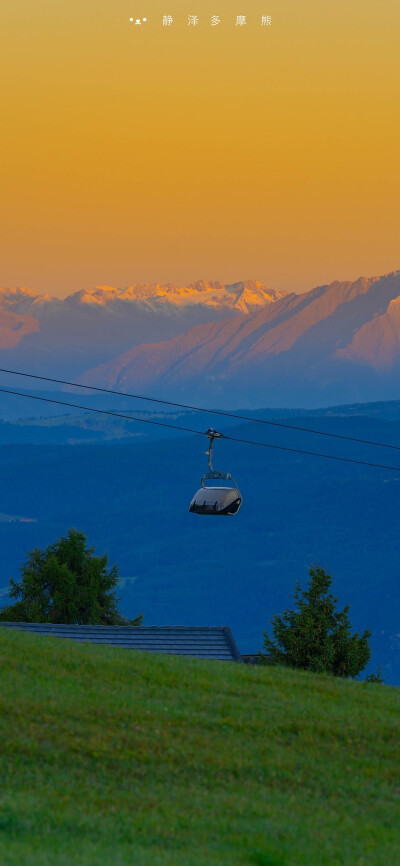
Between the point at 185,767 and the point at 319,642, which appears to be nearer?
the point at 185,767

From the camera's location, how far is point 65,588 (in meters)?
61.1

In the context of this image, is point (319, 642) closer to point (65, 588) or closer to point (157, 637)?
point (157, 637)

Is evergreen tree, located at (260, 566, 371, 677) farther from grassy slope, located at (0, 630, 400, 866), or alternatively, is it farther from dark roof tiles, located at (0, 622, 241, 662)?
grassy slope, located at (0, 630, 400, 866)

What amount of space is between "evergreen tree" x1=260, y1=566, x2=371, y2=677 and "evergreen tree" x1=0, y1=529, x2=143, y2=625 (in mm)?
24393

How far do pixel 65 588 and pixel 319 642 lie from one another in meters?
27.5

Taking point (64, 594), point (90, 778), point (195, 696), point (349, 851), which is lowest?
point (349, 851)

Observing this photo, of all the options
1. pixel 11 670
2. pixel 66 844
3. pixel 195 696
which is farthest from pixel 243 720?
pixel 66 844

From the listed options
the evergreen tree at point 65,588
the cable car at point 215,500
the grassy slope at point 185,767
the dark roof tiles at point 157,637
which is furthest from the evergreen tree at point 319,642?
the evergreen tree at point 65,588

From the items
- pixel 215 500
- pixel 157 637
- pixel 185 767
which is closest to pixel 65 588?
pixel 215 500

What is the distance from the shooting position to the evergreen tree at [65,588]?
60000mm

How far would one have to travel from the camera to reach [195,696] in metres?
20.6

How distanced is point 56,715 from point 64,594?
42.9m

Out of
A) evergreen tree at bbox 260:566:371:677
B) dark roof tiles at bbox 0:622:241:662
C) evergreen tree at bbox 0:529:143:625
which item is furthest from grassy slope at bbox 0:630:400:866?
evergreen tree at bbox 0:529:143:625

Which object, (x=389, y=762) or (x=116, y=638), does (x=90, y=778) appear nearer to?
(x=389, y=762)
